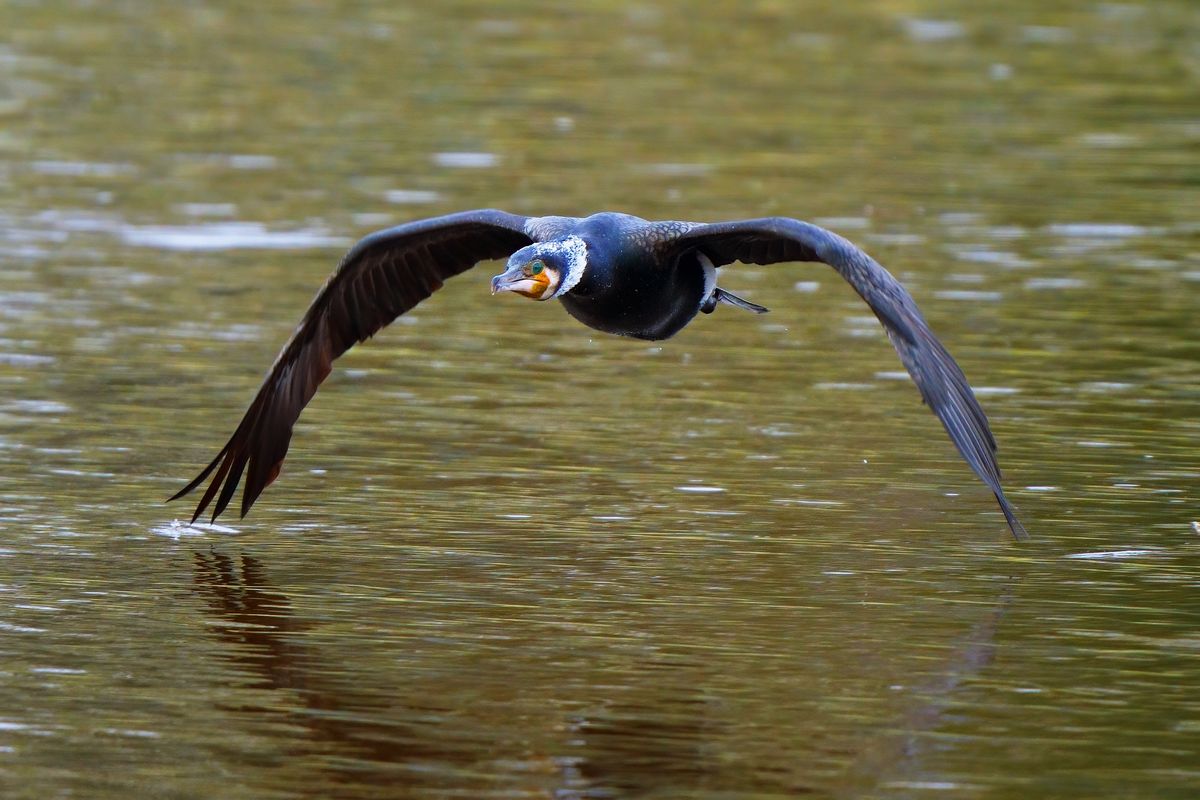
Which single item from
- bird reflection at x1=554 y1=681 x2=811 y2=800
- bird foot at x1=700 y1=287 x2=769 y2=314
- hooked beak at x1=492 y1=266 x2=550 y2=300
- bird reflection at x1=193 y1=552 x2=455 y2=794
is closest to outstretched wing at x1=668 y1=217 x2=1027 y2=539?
hooked beak at x1=492 y1=266 x2=550 y2=300

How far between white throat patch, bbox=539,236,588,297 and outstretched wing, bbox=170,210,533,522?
71 cm

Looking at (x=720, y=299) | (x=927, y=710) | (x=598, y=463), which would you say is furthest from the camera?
(x=598, y=463)

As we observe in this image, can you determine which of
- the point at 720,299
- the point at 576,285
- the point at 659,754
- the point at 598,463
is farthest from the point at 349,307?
the point at 659,754

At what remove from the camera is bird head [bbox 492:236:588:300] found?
9.16m

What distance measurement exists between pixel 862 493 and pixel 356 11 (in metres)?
17.6

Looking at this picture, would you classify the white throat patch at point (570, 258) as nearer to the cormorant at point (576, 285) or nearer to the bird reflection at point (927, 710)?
the cormorant at point (576, 285)

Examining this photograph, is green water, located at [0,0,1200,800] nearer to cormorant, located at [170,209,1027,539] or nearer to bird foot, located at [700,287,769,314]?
cormorant, located at [170,209,1027,539]

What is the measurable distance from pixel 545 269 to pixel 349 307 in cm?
168

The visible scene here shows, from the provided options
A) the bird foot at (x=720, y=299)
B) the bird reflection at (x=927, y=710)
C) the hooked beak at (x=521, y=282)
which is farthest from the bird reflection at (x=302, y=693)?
the bird foot at (x=720, y=299)

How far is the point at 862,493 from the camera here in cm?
1098

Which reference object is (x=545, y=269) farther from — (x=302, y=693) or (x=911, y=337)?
(x=302, y=693)

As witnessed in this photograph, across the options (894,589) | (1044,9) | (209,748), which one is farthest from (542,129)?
(209,748)

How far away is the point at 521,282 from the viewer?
9.19 m

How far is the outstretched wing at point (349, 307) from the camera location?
10.4 m
